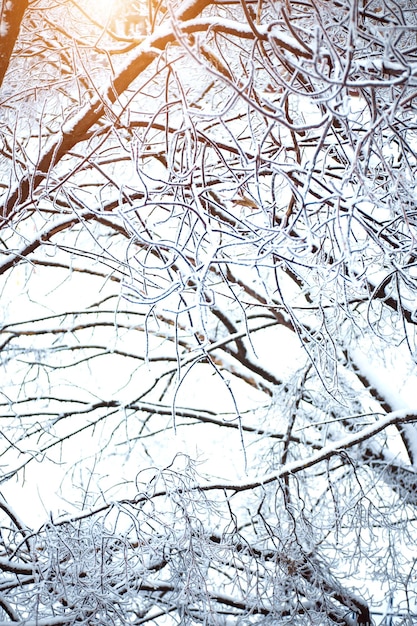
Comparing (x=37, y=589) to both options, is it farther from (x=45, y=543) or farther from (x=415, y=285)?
(x=415, y=285)

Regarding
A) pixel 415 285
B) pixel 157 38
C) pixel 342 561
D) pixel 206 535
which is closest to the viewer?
pixel 157 38

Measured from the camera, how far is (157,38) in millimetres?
2697

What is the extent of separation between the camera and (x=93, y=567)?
12.9ft

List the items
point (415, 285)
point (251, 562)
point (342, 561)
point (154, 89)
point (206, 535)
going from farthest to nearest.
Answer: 1. point (154, 89)
2. point (342, 561)
3. point (251, 562)
4. point (206, 535)
5. point (415, 285)

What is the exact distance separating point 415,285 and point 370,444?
464 cm

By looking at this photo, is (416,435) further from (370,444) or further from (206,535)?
(206,535)

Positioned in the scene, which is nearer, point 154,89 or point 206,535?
point 206,535

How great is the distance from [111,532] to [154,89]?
15.0 feet

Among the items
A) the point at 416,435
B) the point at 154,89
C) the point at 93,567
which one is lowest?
the point at 93,567

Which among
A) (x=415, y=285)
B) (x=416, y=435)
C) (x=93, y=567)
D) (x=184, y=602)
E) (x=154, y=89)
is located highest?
(x=154, y=89)

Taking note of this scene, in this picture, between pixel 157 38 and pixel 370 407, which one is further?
pixel 370 407

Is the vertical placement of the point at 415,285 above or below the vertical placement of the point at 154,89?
below

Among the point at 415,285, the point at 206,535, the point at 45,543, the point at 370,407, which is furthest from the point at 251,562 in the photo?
the point at 370,407

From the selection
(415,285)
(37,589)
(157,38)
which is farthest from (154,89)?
(37,589)
